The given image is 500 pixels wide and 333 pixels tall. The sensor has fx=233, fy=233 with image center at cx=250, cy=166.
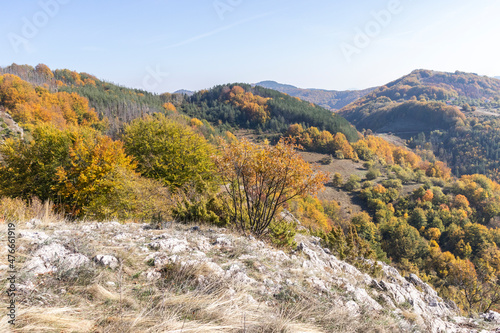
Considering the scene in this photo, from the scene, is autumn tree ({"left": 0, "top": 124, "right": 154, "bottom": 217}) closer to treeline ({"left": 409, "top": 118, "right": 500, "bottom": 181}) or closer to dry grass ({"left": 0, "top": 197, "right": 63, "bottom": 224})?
dry grass ({"left": 0, "top": 197, "right": 63, "bottom": 224})

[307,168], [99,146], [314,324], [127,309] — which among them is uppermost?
[99,146]

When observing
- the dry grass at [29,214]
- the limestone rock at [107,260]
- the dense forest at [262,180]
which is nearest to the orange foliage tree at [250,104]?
the dense forest at [262,180]

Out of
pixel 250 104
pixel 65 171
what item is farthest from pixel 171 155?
pixel 250 104

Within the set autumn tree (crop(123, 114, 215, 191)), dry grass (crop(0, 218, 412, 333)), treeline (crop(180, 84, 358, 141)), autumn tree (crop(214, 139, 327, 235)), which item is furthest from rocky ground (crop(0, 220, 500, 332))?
treeline (crop(180, 84, 358, 141))

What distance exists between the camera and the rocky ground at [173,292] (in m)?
2.50

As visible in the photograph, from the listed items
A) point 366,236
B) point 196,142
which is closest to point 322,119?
point 366,236

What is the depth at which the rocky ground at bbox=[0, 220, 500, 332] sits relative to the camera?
250cm

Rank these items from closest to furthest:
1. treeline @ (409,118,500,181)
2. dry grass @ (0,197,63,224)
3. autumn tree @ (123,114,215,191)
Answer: dry grass @ (0,197,63,224) < autumn tree @ (123,114,215,191) < treeline @ (409,118,500,181)

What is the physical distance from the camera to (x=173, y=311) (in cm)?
269

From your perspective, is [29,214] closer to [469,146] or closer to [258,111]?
[258,111]

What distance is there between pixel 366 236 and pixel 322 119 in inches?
2901

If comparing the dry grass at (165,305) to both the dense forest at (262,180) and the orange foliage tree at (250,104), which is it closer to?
the dense forest at (262,180)

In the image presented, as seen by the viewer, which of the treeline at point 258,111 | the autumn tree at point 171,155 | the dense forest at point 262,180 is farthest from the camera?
the treeline at point 258,111

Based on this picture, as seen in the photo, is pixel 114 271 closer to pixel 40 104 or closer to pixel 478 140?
pixel 40 104
